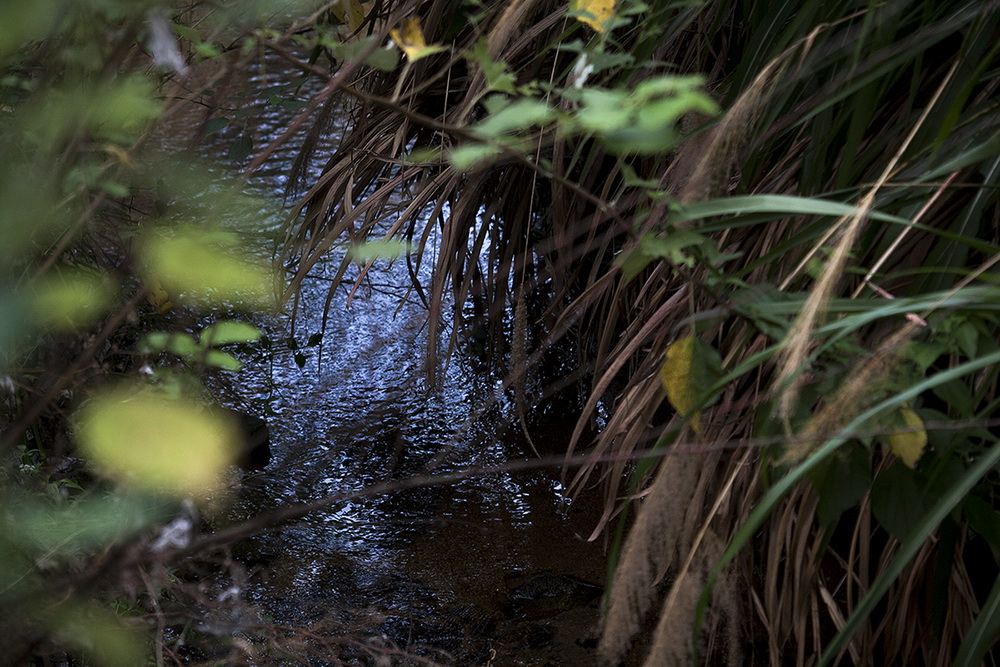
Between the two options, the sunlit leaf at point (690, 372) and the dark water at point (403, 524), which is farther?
the dark water at point (403, 524)

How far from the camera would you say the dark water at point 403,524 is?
5.29 feet

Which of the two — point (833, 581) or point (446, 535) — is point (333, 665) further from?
point (833, 581)

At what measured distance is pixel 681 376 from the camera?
3.09 ft

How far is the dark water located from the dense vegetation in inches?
6.5

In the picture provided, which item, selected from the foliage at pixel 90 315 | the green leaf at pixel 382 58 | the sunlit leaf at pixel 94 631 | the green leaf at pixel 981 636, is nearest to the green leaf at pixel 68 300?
the foliage at pixel 90 315

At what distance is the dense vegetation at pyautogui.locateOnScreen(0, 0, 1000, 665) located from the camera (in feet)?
2.53

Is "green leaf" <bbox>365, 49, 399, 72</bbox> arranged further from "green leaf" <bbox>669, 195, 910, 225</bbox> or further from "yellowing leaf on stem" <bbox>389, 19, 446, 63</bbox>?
"green leaf" <bbox>669, 195, 910, 225</bbox>

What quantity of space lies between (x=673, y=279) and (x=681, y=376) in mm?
475

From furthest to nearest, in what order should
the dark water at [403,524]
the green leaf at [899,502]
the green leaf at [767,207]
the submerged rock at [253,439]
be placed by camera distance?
the submerged rock at [253,439] → the dark water at [403,524] → the green leaf at [899,502] → the green leaf at [767,207]

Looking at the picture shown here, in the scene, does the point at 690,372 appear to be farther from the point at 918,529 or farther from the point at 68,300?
the point at 68,300

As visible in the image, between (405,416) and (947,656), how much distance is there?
53.0 inches

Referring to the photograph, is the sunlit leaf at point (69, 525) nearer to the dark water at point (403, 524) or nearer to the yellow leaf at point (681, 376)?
the dark water at point (403, 524)

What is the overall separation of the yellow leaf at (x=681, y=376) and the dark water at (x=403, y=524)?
0.50m

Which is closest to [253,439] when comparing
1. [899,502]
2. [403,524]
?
[403,524]
